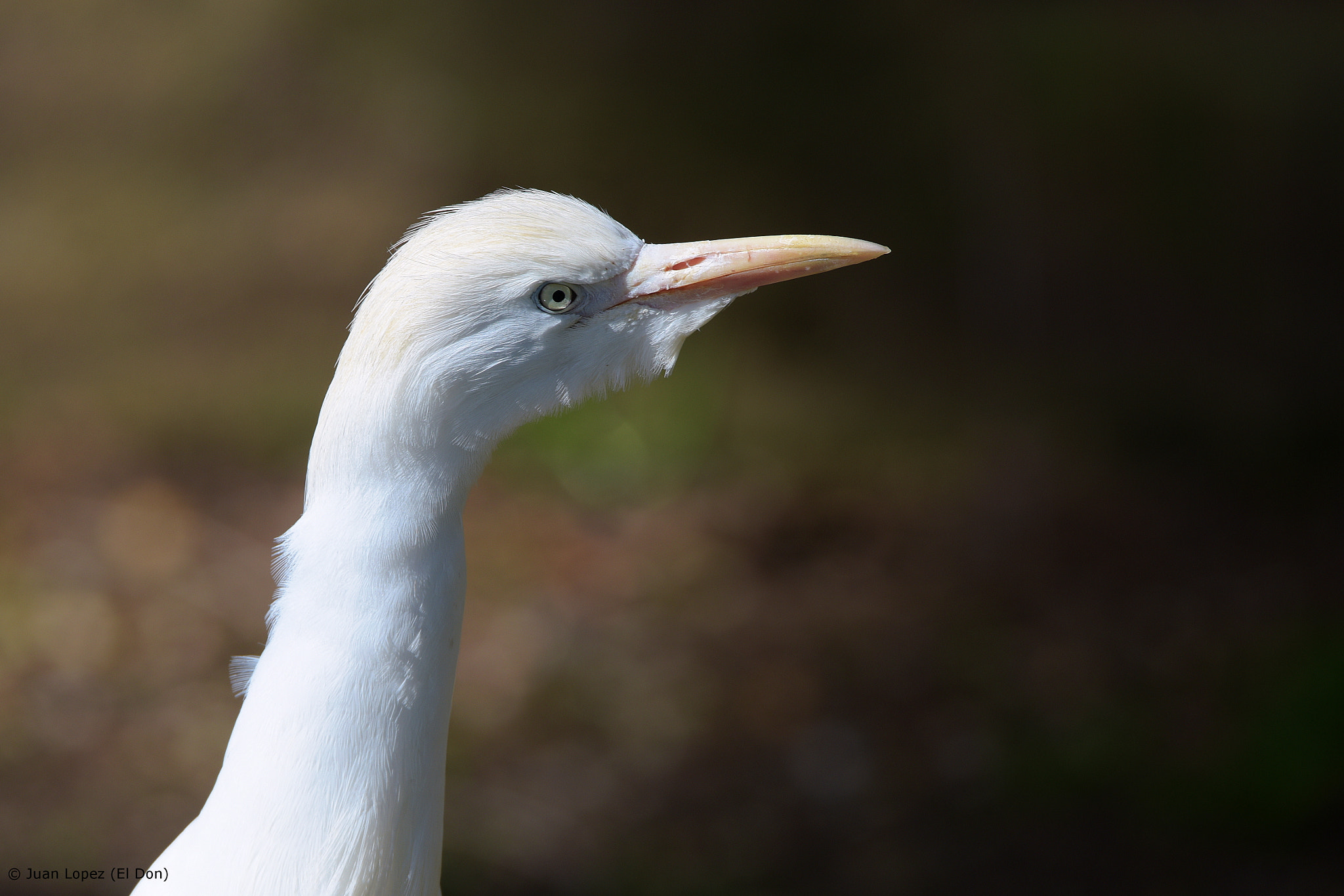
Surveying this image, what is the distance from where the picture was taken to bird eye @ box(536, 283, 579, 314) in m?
1.09

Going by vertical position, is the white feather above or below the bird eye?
below

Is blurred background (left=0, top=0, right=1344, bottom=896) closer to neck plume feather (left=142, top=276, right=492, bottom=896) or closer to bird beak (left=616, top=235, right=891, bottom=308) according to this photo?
neck plume feather (left=142, top=276, right=492, bottom=896)

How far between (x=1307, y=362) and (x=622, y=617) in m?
2.50

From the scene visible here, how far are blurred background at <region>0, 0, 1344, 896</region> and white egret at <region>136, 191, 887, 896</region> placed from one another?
1.84m

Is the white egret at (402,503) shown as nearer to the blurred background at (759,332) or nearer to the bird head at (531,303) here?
the bird head at (531,303)

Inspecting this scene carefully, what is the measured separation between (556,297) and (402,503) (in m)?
0.27

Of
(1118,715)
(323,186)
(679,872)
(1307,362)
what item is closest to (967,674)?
(1118,715)

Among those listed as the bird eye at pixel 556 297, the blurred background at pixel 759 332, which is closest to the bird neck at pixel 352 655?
the bird eye at pixel 556 297

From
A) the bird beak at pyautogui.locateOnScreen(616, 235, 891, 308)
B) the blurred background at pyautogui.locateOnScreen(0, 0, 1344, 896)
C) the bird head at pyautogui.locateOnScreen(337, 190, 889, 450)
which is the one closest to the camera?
the bird head at pyautogui.locateOnScreen(337, 190, 889, 450)

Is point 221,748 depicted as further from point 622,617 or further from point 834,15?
point 834,15

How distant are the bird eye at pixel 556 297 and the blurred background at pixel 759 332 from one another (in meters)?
2.03

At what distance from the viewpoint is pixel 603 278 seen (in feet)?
3.67

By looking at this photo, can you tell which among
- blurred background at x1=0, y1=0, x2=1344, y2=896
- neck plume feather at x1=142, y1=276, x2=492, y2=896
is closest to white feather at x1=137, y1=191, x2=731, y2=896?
neck plume feather at x1=142, y1=276, x2=492, y2=896

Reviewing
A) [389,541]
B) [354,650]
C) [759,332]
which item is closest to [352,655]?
[354,650]
